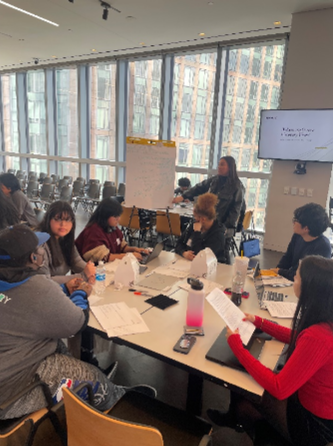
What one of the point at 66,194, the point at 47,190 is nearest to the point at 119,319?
the point at 66,194

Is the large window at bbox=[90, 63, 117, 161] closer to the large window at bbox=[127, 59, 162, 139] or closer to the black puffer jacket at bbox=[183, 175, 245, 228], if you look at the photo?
the large window at bbox=[127, 59, 162, 139]

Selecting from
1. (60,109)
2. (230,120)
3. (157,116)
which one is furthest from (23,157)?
(230,120)

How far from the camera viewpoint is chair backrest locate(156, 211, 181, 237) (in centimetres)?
500

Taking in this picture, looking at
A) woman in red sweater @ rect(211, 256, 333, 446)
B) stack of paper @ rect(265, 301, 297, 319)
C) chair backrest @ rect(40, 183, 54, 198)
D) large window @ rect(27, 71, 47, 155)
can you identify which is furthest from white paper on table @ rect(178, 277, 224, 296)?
large window @ rect(27, 71, 47, 155)

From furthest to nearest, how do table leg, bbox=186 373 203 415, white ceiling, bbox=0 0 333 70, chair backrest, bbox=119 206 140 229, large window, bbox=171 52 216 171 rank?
large window, bbox=171 52 216 171 → chair backrest, bbox=119 206 140 229 → white ceiling, bbox=0 0 333 70 → table leg, bbox=186 373 203 415

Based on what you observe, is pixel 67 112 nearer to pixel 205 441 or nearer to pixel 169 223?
pixel 169 223

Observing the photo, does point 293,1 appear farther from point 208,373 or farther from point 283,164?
point 208,373

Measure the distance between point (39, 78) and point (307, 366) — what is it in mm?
11174

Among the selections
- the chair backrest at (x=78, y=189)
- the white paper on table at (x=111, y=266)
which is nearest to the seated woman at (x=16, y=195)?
the white paper on table at (x=111, y=266)

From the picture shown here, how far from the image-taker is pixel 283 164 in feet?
18.3

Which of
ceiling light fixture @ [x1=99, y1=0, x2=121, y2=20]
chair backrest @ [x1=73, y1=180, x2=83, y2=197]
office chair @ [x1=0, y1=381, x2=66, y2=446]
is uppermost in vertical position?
ceiling light fixture @ [x1=99, y1=0, x2=121, y2=20]

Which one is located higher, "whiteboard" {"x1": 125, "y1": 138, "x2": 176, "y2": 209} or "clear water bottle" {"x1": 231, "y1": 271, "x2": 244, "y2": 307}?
"whiteboard" {"x1": 125, "y1": 138, "x2": 176, "y2": 209}

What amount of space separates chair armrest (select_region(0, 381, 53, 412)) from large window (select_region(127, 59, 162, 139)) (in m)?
7.27

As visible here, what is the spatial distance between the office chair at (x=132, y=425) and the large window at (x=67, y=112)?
29.8 feet
